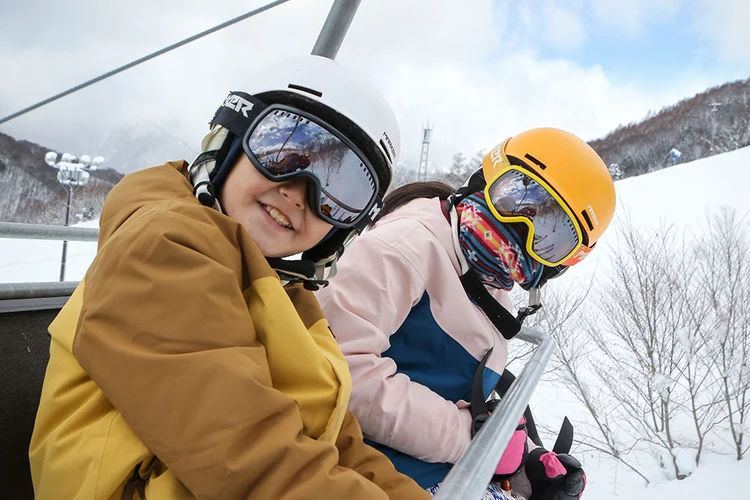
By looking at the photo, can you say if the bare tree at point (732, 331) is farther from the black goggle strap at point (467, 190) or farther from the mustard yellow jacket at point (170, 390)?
the mustard yellow jacket at point (170, 390)

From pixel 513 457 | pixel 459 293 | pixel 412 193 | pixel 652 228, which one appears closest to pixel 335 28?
pixel 412 193

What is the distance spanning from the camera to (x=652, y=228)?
2238cm

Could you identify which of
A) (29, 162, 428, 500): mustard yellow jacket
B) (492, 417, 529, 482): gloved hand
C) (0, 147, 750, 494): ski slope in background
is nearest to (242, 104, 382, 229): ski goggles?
(29, 162, 428, 500): mustard yellow jacket

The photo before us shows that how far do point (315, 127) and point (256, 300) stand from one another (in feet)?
1.55

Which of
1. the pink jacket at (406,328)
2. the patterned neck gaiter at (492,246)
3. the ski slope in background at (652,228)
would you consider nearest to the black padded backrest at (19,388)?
the pink jacket at (406,328)

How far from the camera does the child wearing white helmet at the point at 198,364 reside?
76 cm

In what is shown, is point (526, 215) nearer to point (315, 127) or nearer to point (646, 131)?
point (315, 127)

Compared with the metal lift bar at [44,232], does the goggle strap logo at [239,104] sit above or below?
above

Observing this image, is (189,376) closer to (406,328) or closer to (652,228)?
(406,328)

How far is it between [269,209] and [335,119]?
0.30 meters

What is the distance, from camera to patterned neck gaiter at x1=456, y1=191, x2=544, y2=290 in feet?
5.94

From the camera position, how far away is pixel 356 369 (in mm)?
1412

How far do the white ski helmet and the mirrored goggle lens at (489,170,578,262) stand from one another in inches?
27.5

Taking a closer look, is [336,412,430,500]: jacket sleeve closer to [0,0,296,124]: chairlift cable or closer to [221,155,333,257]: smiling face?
[221,155,333,257]: smiling face
